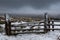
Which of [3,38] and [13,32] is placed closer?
[3,38]

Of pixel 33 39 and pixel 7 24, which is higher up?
pixel 7 24

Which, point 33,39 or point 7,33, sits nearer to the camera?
point 33,39

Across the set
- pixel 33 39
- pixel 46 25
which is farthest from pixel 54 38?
pixel 46 25

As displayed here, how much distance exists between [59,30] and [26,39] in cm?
370

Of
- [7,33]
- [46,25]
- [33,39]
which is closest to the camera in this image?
[33,39]

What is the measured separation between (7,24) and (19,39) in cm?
206

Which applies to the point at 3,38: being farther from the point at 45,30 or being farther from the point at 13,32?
the point at 45,30

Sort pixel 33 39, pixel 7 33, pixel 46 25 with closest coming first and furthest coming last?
pixel 33 39 < pixel 7 33 < pixel 46 25

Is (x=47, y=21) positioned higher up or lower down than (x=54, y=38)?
higher up

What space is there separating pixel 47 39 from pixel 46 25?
240 centimetres

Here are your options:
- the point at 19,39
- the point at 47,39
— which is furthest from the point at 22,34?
the point at 47,39

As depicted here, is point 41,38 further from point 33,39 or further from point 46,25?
point 46,25

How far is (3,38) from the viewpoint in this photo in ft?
32.4

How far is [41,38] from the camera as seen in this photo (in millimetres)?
9828
